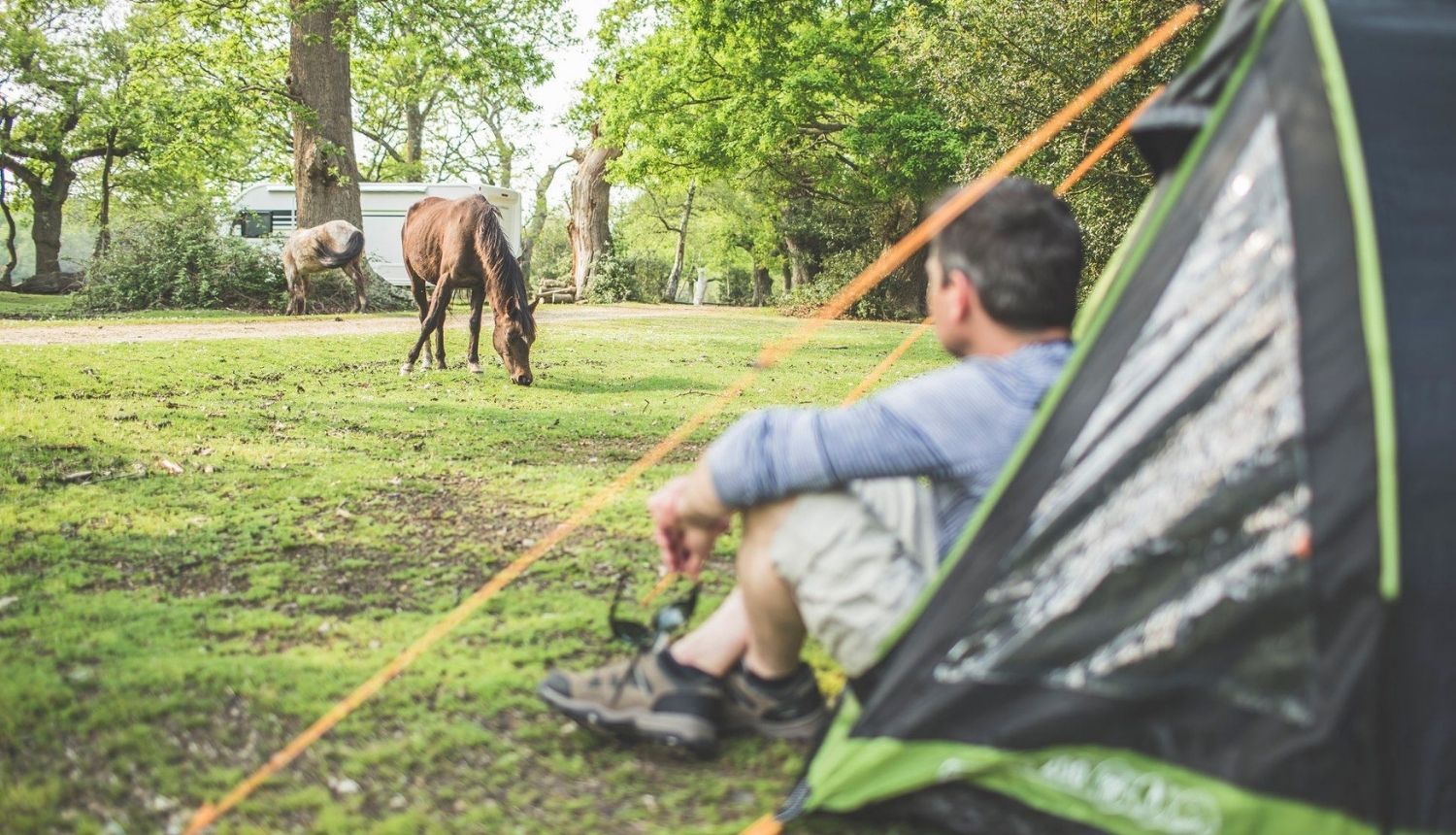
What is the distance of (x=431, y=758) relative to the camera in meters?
2.56

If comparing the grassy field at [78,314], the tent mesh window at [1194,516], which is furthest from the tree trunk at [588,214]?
the tent mesh window at [1194,516]

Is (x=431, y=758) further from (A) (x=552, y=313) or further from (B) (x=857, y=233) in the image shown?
(B) (x=857, y=233)

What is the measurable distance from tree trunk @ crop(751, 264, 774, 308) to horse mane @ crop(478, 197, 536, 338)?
29.0m

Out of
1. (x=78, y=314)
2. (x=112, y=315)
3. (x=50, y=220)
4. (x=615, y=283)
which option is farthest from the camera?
(x=615, y=283)

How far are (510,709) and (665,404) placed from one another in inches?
235

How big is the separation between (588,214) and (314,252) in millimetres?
14967

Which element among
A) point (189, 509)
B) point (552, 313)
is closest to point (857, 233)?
point (552, 313)

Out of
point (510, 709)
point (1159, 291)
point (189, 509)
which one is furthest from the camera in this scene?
point (189, 509)

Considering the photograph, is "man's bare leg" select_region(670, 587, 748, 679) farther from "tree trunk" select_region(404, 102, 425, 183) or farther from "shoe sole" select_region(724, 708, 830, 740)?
"tree trunk" select_region(404, 102, 425, 183)

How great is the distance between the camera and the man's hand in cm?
227

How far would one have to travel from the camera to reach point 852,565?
2.17 m

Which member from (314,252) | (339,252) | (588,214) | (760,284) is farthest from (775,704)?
(760,284)

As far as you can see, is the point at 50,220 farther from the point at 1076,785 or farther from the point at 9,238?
the point at 1076,785

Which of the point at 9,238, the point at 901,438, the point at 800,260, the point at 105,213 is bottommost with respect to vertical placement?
the point at 901,438
